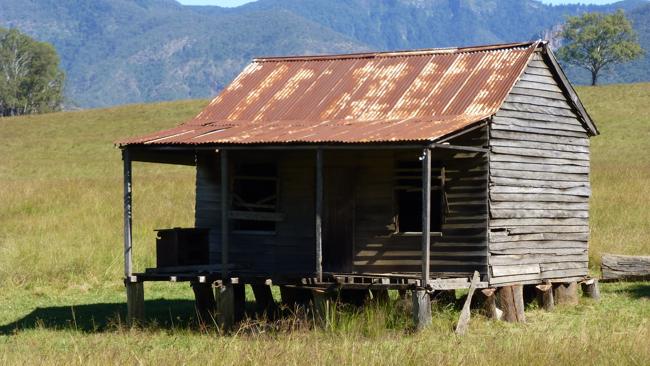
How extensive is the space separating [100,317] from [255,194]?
3.57 meters

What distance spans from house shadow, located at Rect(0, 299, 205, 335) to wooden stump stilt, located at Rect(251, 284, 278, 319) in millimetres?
1144

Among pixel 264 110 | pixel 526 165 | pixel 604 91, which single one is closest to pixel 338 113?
pixel 264 110

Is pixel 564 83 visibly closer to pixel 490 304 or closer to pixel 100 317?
pixel 490 304

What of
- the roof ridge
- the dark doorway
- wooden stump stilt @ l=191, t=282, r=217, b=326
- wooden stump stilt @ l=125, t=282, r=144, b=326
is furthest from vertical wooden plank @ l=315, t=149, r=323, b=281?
the roof ridge

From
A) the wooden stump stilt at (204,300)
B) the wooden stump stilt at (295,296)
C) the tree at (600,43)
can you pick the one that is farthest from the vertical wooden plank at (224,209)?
the tree at (600,43)

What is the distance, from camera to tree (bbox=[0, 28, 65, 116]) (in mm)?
124125

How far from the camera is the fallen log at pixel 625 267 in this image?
73.0 feet

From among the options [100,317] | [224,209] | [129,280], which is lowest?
[100,317]

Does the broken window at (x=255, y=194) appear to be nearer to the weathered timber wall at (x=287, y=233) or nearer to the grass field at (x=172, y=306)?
the weathered timber wall at (x=287, y=233)

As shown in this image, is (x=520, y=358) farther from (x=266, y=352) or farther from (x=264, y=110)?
(x=264, y=110)

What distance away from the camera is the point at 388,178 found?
63.8 feet

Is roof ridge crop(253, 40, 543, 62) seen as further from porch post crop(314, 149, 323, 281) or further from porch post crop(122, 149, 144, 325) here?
porch post crop(122, 149, 144, 325)

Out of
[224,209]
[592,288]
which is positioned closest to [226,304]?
[224,209]

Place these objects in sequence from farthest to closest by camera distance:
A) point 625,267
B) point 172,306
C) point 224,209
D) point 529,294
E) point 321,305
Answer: point 625,267 → point 172,306 → point 529,294 → point 224,209 → point 321,305
